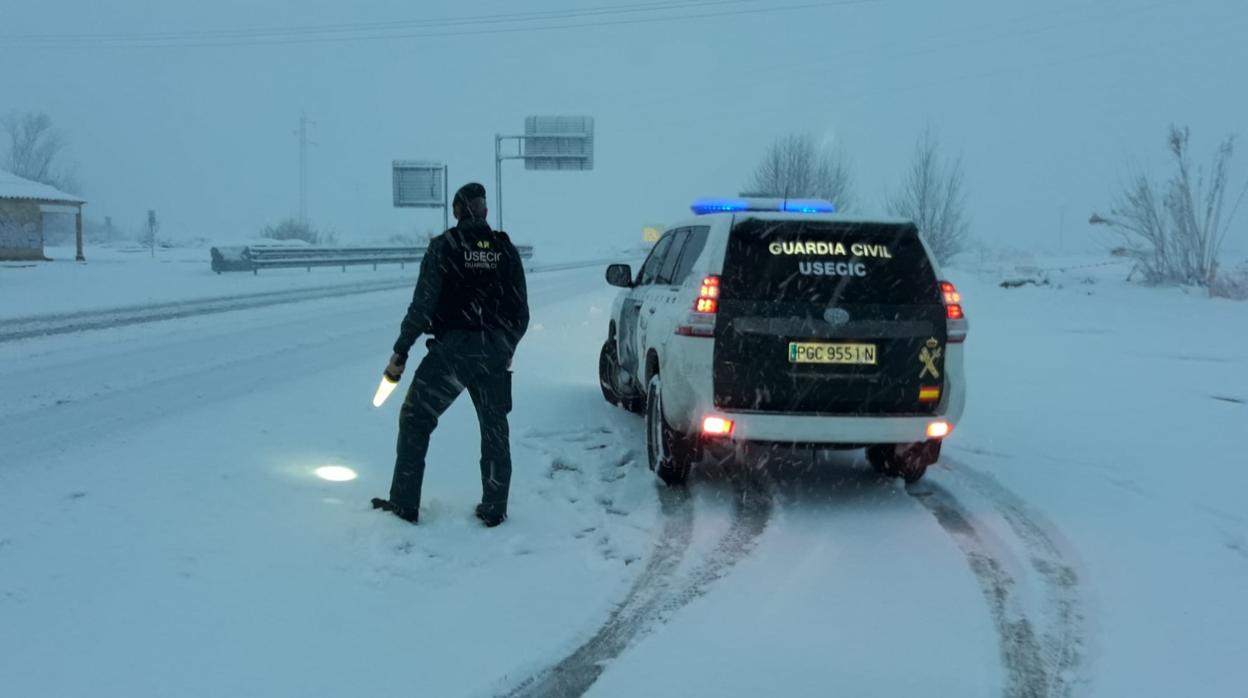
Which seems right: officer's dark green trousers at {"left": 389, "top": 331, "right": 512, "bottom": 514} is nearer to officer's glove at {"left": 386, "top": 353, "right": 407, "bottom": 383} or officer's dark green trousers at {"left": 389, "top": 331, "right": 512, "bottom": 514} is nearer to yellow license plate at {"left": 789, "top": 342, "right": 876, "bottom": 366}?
officer's glove at {"left": 386, "top": 353, "right": 407, "bottom": 383}

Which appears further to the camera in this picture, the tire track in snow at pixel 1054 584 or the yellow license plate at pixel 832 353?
the yellow license plate at pixel 832 353

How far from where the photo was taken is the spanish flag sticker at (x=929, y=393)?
222 inches

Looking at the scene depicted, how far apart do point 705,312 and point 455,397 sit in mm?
1497

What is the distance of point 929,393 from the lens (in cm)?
566

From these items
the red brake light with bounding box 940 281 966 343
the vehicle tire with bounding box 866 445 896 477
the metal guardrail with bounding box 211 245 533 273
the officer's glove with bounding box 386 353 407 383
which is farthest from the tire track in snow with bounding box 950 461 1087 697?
the metal guardrail with bounding box 211 245 533 273

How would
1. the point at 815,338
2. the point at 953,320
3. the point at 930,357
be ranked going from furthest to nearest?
the point at 953,320 < the point at 930,357 < the point at 815,338

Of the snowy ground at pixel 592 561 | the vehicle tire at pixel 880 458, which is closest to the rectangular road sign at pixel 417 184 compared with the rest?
the snowy ground at pixel 592 561

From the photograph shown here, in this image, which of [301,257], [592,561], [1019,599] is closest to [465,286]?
[592,561]

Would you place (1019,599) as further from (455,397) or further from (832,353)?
(455,397)

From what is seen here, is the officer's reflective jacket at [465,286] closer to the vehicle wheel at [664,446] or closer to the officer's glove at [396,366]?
the officer's glove at [396,366]

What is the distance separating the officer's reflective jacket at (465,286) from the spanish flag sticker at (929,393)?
93.8 inches

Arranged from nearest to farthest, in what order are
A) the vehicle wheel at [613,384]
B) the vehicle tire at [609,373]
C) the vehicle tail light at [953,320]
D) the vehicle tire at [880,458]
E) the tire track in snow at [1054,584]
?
the tire track in snow at [1054,584] < the vehicle tail light at [953,320] < the vehicle tire at [880,458] < the vehicle wheel at [613,384] < the vehicle tire at [609,373]

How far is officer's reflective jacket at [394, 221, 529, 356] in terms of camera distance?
498 cm

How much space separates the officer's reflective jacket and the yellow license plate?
1.61m
